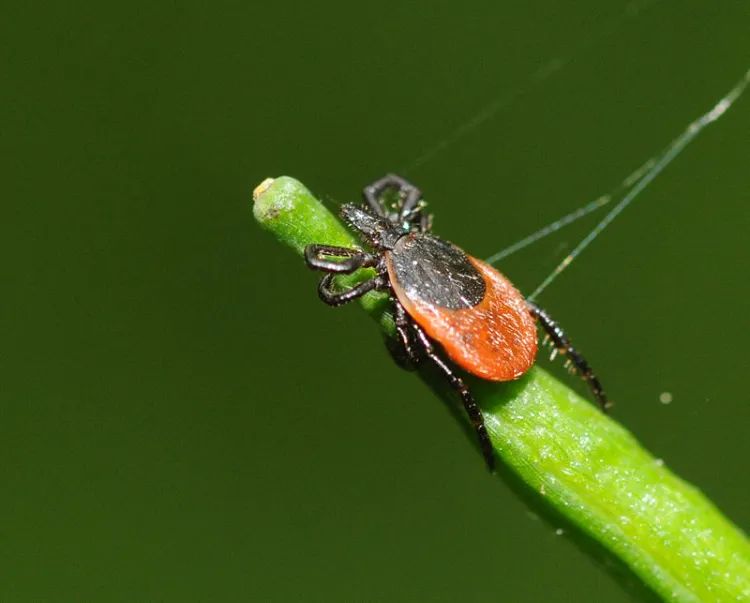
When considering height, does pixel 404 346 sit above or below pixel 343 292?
below

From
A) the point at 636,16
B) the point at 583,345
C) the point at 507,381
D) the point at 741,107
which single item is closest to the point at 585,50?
the point at 636,16

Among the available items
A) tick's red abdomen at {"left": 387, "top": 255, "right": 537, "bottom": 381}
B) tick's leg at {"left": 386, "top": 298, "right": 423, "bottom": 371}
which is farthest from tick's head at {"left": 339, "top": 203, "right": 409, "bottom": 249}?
tick's leg at {"left": 386, "top": 298, "right": 423, "bottom": 371}

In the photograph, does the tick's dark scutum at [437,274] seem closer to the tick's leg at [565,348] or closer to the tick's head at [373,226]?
the tick's head at [373,226]

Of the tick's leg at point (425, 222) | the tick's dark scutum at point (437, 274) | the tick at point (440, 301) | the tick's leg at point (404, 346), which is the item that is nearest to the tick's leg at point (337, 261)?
the tick at point (440, 301)

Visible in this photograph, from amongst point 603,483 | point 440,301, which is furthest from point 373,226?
point 603,483

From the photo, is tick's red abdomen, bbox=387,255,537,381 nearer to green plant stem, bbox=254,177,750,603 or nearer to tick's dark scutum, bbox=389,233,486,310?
tick's dark scutum, bbox=389,233,486,310

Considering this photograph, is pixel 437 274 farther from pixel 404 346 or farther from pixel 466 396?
pixel 466 396
